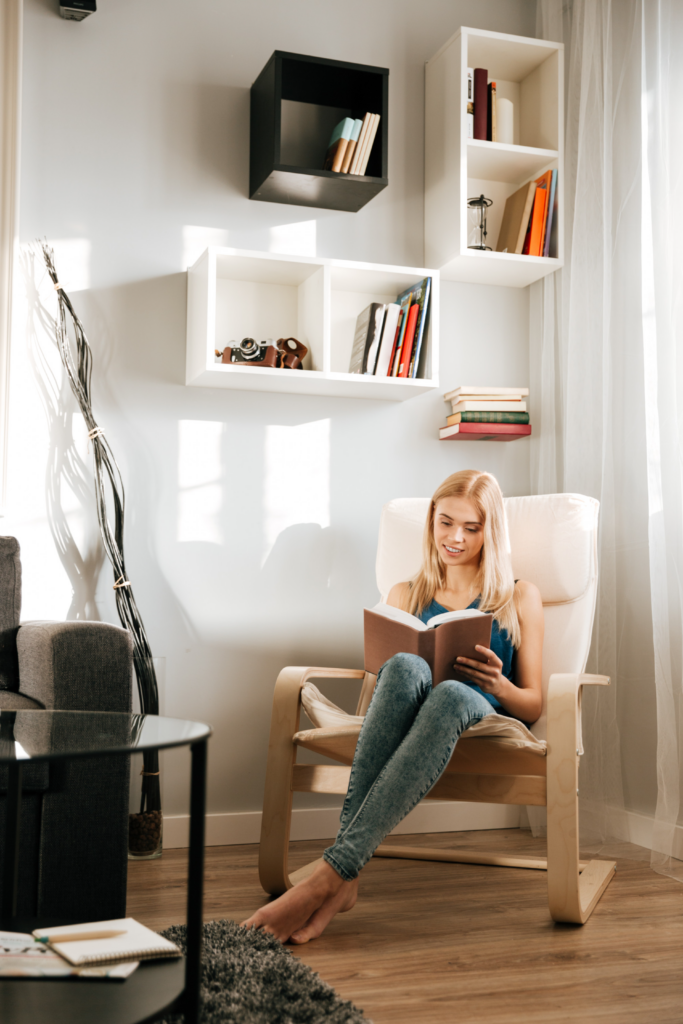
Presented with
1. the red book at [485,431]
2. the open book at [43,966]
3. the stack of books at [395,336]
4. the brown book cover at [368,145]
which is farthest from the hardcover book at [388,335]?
the open book at [43,966]

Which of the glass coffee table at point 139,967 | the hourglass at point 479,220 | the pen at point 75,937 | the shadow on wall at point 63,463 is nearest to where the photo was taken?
the glass coffee table at point 139,967

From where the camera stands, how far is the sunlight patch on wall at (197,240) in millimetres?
2658

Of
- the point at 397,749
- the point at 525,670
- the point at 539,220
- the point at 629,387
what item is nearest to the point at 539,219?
the point at 539,220

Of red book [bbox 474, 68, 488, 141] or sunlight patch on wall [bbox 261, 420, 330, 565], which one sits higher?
red book [bbox 474, 68, 488, 141]

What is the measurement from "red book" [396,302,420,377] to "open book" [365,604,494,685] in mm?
924

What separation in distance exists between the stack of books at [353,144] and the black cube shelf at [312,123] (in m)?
0.03

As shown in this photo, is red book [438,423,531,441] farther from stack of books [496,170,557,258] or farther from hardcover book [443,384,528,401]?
stack of books [496,170,557,258]

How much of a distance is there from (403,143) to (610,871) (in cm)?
221

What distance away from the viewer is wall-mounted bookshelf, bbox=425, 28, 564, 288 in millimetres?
2719

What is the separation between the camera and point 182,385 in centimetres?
263

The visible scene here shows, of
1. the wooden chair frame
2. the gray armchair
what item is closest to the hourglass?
the wooden chair frame

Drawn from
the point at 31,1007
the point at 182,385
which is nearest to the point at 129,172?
the point at 182,385

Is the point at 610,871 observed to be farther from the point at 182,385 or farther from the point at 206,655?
the point at 182,385

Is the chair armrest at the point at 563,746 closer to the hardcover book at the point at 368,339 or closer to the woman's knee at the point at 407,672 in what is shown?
the woman's knee at the point at 407,672
